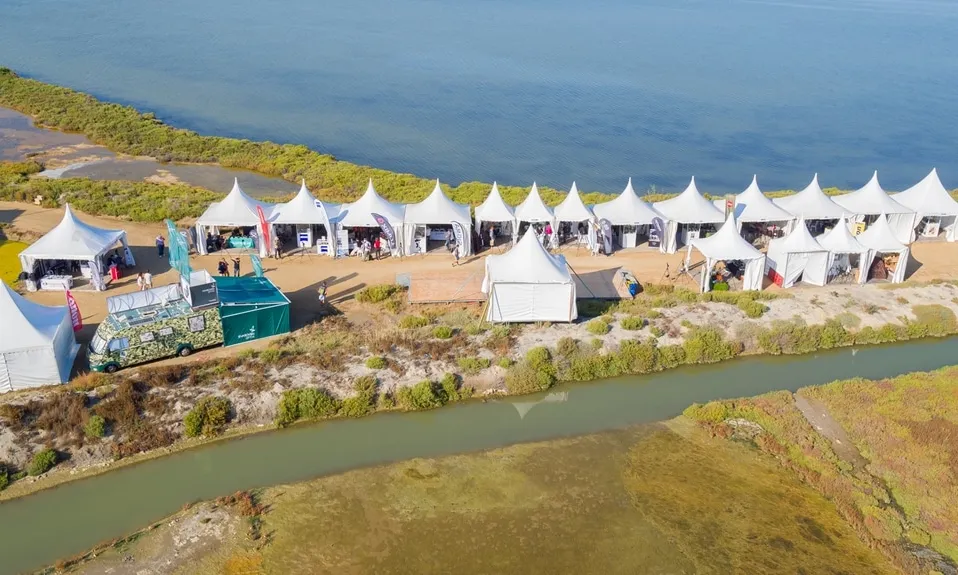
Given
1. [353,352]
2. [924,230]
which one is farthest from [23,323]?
[924,230]

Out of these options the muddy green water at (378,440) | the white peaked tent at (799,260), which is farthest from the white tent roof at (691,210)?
the muddy green water at (378,440)

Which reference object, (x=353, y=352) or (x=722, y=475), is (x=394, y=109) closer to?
(x=353, y=352)

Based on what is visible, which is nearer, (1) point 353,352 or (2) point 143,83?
(1) point 353,352

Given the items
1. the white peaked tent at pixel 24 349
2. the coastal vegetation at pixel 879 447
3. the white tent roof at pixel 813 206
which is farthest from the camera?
the white tent roof at pixel 813 206

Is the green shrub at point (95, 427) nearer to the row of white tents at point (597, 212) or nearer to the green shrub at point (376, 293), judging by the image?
the green shrub at point (376, 293)

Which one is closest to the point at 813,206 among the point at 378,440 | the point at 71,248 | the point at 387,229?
the point at 387,229
